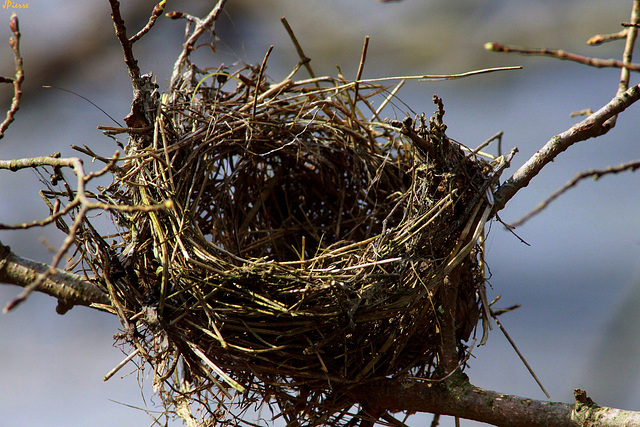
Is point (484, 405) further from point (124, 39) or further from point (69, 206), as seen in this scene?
point (124, 39)

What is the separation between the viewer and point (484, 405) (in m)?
1.14

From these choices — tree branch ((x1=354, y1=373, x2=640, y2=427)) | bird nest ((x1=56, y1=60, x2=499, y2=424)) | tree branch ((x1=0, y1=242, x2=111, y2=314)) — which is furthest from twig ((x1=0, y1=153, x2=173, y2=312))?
tree branch ((x1=354, y1=373, x2=640, y2=427))

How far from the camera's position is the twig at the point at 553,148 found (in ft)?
3.93

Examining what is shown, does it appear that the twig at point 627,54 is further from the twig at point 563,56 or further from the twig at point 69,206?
the twig at point 69,206

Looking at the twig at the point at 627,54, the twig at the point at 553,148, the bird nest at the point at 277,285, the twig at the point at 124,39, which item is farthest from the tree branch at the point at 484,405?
the twig at the point at 124,39

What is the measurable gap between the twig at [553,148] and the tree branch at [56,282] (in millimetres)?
932

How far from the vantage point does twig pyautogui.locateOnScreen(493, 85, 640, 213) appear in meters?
1.20

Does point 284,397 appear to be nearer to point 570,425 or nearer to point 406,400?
point 406,400

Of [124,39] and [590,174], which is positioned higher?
[124,39]

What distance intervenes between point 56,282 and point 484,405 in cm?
102

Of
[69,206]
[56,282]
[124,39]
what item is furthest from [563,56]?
[56,282]

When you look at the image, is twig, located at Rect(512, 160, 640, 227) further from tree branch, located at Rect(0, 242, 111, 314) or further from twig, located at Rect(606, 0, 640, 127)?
tree branch, located at Rect(0, 242, 111, 314)

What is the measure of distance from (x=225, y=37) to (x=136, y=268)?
92.0 inches

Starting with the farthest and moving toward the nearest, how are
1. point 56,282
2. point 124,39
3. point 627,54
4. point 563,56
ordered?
1. point 56,282
2. point 627,54
3. point 124,39
4. point 563,56
